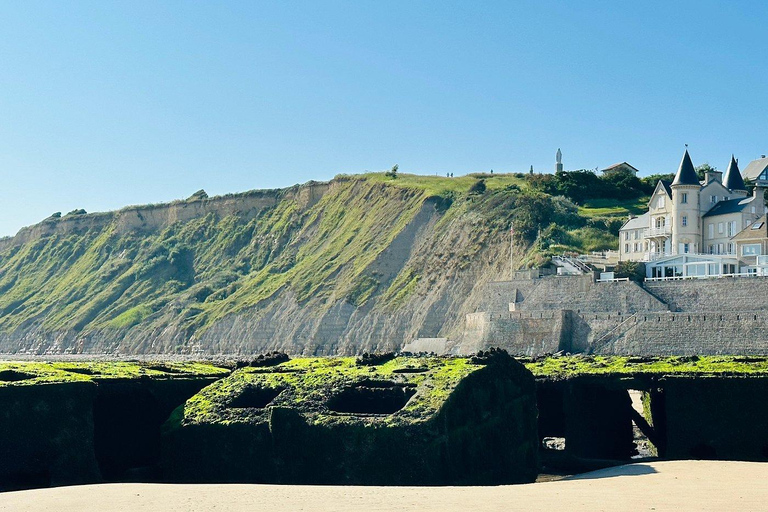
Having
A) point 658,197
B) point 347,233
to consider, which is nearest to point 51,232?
point 347,233

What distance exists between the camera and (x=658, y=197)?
7519cm

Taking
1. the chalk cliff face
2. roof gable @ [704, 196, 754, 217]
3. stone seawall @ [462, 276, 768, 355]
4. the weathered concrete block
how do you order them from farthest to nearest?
1. the chalk cliff face
2. roof gable @ [704, 196, 754, 217]
3. stone seawall @ [462, 276, 768, 355]
4. the weathered concrete block

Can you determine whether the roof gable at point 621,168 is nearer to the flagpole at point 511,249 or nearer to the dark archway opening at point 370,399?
the flagpole at point 511,249

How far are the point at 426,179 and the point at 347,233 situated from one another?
11782 millimetres

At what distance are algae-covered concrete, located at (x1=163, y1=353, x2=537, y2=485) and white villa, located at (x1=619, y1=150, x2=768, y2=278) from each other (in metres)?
39.0

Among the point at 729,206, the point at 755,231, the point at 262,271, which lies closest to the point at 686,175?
the point at 729,206

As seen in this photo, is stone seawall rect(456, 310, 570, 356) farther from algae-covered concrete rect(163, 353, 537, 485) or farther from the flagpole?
algae-covered concrete rect(163, 353, 537, 485)

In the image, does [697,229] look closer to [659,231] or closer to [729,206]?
[729,206]

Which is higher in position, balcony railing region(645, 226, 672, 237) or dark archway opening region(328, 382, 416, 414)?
balcony railing region(645, 226, 672, 237)

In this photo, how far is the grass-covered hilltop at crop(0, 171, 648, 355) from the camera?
8950 cm

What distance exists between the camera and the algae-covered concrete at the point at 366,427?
26000 millimetres

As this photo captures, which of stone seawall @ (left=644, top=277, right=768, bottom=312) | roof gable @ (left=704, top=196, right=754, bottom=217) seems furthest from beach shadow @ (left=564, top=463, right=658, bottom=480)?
roof gable @ (left=704, top=196, right=754, bottom=217)

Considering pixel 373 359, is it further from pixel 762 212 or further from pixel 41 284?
pixel 41 284

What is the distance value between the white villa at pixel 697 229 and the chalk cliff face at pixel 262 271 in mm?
14302
